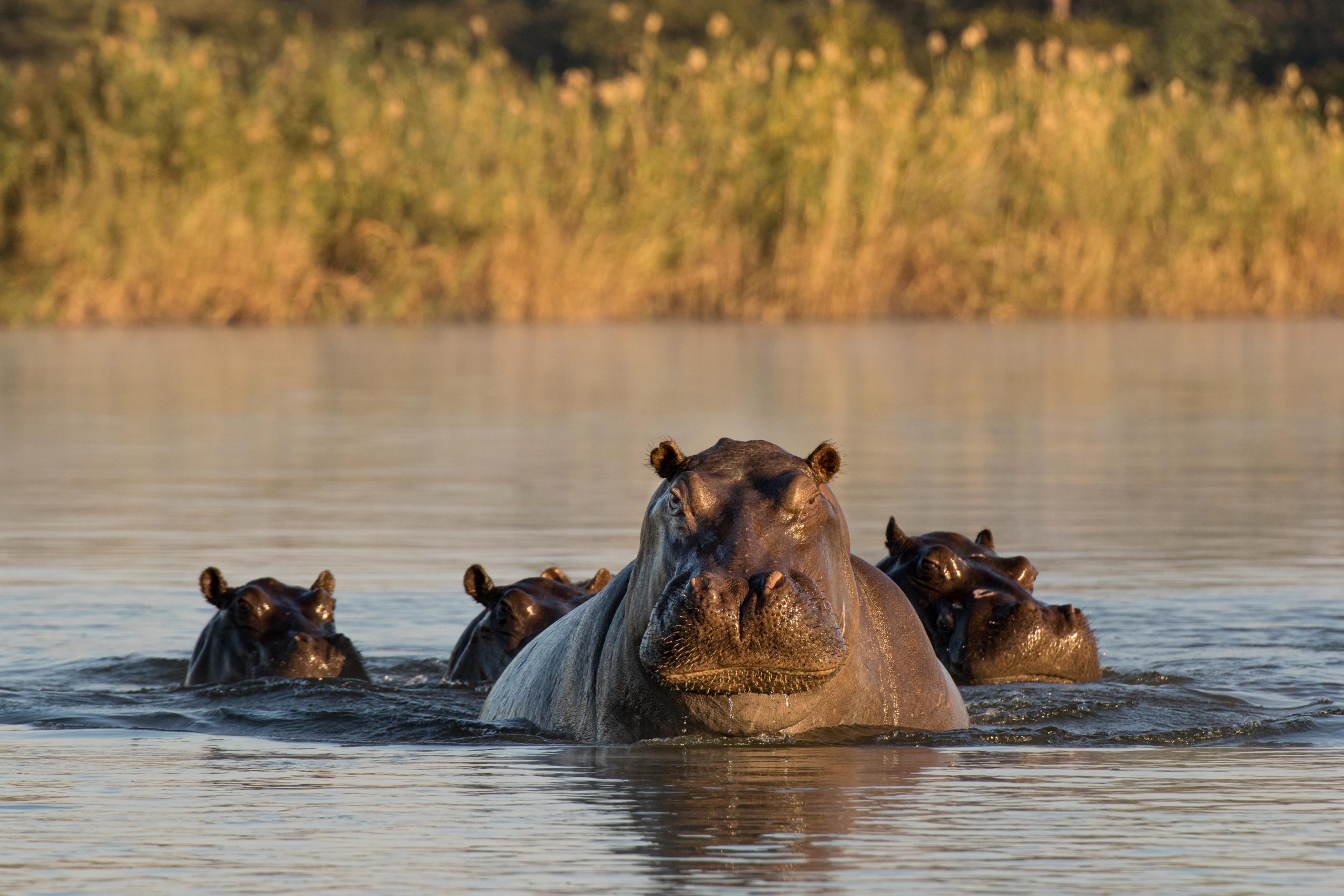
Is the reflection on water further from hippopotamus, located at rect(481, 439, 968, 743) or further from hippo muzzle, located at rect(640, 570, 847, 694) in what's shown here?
hippo muzzle, located at rect(640, 570, 847, 694)

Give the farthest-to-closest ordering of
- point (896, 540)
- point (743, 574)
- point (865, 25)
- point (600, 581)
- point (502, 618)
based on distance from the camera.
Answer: point (865, 25)
point (896, 540)
point (502, 618)
point (600, 581)
point (743, 574)

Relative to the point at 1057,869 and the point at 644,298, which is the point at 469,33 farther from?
the point at 1057,869

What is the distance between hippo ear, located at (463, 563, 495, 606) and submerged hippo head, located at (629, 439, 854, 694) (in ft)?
5.54

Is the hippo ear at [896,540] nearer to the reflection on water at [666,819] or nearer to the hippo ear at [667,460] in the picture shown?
the reflection on water at [666,819]

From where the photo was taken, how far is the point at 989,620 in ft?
20.1

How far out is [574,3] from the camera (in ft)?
159

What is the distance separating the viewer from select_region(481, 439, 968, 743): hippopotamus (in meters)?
4.14

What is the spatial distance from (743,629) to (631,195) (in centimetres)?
1712

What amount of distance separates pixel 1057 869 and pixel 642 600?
1.30 meters

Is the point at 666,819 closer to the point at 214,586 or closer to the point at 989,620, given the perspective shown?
the point at 989,620

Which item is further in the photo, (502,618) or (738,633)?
(502,618)

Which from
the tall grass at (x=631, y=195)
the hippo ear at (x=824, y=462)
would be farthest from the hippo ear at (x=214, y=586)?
the tall grass at (x=631, y=195)

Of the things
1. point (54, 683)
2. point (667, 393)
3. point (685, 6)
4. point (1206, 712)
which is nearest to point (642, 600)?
point (1206, 712)

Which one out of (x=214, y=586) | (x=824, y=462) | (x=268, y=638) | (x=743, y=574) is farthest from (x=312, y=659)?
(x=743, y=574)
